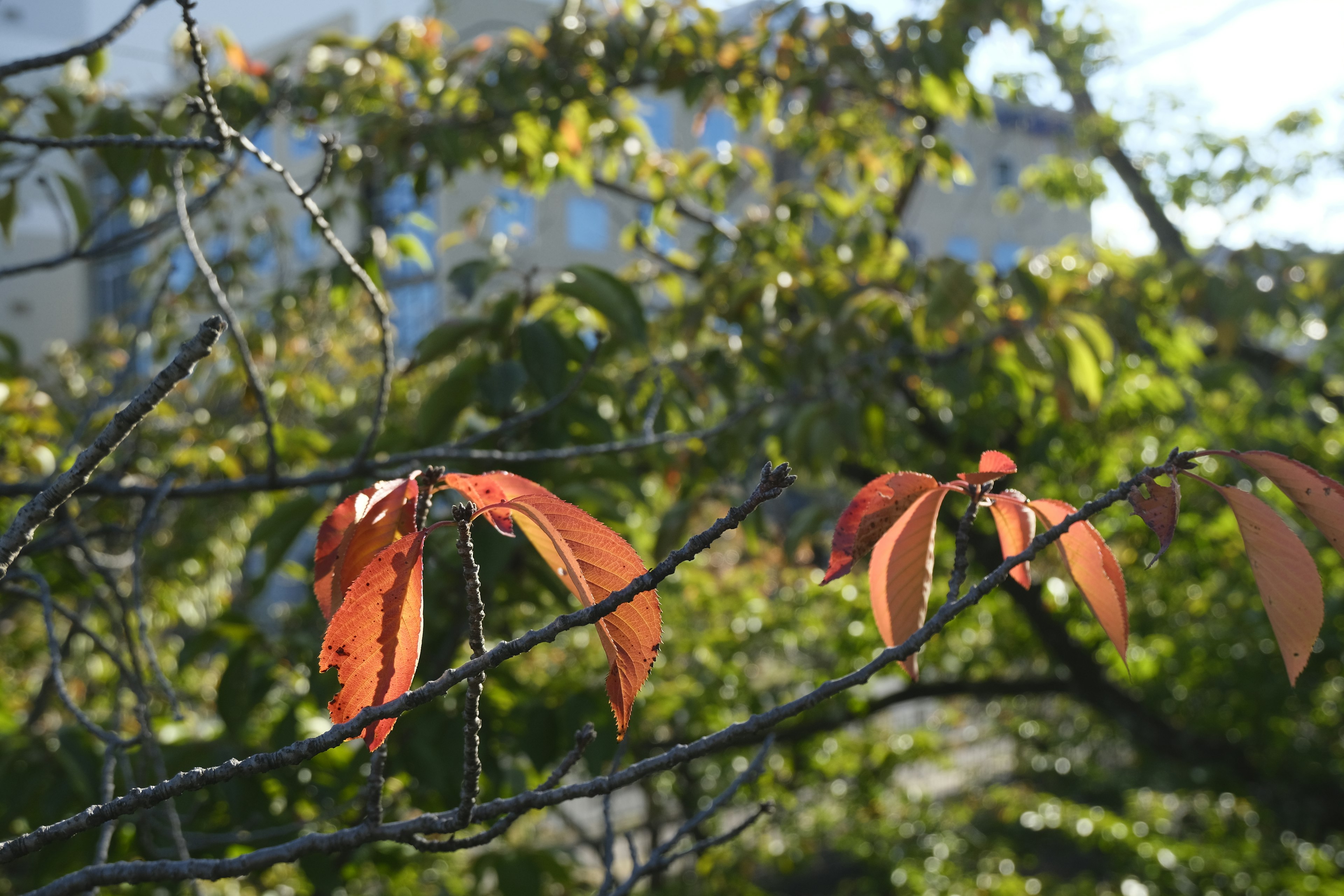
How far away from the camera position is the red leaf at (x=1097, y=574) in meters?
0.66

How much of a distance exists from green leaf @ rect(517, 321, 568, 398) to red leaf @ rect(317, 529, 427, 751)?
0.97 m

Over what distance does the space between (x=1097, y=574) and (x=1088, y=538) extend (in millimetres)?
24

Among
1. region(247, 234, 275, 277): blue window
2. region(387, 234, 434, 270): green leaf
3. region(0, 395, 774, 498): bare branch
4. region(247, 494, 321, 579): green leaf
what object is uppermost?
region(247, 234, 275, 277): blue window

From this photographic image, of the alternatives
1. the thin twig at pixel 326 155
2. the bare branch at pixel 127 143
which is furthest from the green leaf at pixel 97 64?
the thin twig at pixel 326 155

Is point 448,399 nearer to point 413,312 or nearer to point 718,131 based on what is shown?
point 413,312

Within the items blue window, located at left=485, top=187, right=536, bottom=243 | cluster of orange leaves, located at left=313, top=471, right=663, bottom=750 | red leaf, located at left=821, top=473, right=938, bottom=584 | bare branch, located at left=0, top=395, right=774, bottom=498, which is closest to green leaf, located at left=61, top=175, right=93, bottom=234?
bare branch, located at left=0, top=395, right=774, bottom=498

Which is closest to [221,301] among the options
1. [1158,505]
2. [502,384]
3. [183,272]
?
[502,384]

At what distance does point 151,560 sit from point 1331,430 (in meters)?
3.63

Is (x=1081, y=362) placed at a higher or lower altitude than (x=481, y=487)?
higher

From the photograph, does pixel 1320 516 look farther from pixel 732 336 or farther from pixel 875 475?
pixel 875 475

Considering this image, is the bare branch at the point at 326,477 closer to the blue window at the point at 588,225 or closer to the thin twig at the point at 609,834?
the thin twig at the point at 609,834

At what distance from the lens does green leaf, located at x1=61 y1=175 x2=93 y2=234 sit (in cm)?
164

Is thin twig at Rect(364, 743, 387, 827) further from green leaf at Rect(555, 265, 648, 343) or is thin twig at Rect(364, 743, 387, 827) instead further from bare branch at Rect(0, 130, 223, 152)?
green leaf at Rect(555, 265, 648, 343)

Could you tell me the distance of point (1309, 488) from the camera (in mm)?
587
